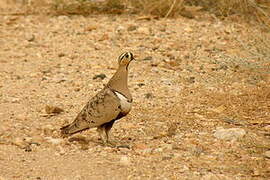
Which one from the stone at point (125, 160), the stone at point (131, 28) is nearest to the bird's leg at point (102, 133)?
the stone at point (125, 160)

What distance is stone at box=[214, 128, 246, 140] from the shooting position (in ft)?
21.6

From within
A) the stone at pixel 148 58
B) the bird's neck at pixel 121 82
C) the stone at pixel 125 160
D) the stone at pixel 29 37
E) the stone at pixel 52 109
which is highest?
the bird's neck at pixel 121 82

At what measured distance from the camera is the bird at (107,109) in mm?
6234

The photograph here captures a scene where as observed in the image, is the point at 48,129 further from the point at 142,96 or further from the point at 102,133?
the point at 142,96

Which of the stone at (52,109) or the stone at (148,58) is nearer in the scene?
the stone at (52,109)

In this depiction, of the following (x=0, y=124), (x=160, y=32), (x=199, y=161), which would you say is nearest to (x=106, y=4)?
(x=160, y=32)

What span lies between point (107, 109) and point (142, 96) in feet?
5.99

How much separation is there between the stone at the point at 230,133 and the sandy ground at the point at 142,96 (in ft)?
0.07

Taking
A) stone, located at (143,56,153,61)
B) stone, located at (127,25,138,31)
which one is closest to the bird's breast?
stone, located at (143,56,153,61)

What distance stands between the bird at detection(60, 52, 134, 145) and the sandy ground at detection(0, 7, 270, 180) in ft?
0.52

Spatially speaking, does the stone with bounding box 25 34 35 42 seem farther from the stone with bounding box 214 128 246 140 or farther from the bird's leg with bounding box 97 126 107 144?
the stone with bounding box 214 128 246 140

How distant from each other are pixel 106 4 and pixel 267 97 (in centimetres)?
457

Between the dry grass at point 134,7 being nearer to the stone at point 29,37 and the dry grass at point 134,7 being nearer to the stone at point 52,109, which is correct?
the stone at point 29,37

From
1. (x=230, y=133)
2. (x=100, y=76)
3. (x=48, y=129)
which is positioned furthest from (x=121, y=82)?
(x=100, y=76)
